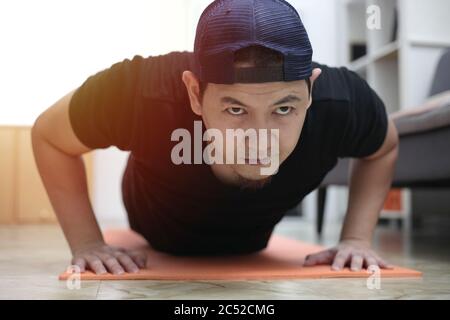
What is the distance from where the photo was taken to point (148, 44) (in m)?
0.73

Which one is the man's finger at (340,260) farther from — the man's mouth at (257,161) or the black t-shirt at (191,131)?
the man's mouth at (257,161)

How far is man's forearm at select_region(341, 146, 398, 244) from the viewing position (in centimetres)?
86

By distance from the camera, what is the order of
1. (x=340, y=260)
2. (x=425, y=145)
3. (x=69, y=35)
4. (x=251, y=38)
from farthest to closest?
(x=425, y=145) → (x=340, y=260) → (x=69, y=35) → (x=251, y=38)

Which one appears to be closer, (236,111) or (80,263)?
(236,111)

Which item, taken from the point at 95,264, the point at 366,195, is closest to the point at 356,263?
the point at 366,195

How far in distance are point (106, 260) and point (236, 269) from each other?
0.17 meters

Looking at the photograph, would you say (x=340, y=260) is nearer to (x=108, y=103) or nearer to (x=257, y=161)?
(x=257, y=161)

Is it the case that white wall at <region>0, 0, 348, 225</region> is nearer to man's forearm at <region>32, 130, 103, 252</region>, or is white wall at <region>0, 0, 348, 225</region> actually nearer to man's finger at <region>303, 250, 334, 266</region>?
man's forearm at <region>32, 130, 103, 252</region>

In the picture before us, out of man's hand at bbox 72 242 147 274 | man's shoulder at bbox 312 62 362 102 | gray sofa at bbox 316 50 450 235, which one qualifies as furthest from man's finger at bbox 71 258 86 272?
gray sofa at bbox 316 50 450 235

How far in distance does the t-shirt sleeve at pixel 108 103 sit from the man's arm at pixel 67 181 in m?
0.04

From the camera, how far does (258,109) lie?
575 mm
